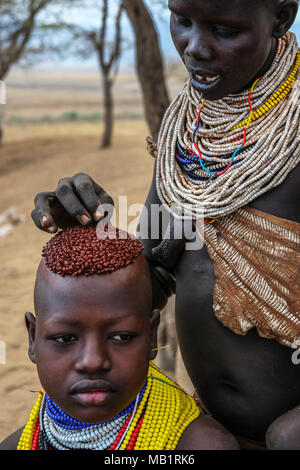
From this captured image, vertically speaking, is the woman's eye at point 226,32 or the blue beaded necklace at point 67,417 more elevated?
the woman's eye at point 226,32

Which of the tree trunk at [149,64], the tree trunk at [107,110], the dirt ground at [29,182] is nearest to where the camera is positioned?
the dirt ground at [29,182]

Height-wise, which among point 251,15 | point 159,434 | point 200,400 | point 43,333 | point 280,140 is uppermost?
point 251,15

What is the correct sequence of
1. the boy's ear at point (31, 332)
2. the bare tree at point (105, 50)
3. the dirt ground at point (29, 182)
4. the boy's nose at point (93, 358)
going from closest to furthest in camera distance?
the boy's nose at point (93, 358) < the boy's ear at point (31, 332) < the dirt ground at point (29, 182) < the bare tree at point (105, 50)

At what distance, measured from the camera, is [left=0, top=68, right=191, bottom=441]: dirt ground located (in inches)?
165

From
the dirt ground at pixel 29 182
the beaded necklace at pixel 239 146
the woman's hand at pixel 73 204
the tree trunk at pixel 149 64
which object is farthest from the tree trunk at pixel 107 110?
the woman's hand at pixel 73 204

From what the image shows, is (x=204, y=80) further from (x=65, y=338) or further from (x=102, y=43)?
(x=102, y=43)

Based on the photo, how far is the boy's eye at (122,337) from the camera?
57.1 inches

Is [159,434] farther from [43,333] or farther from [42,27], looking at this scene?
[42,27]

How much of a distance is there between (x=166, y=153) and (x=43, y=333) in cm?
74

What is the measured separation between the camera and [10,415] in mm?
3658

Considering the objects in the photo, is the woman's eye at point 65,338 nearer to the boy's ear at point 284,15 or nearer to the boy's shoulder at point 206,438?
the boy's shoulder at point 206,438

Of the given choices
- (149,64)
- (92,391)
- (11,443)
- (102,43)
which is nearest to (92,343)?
(92,391)

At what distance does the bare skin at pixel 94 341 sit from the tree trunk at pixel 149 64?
331 cm
